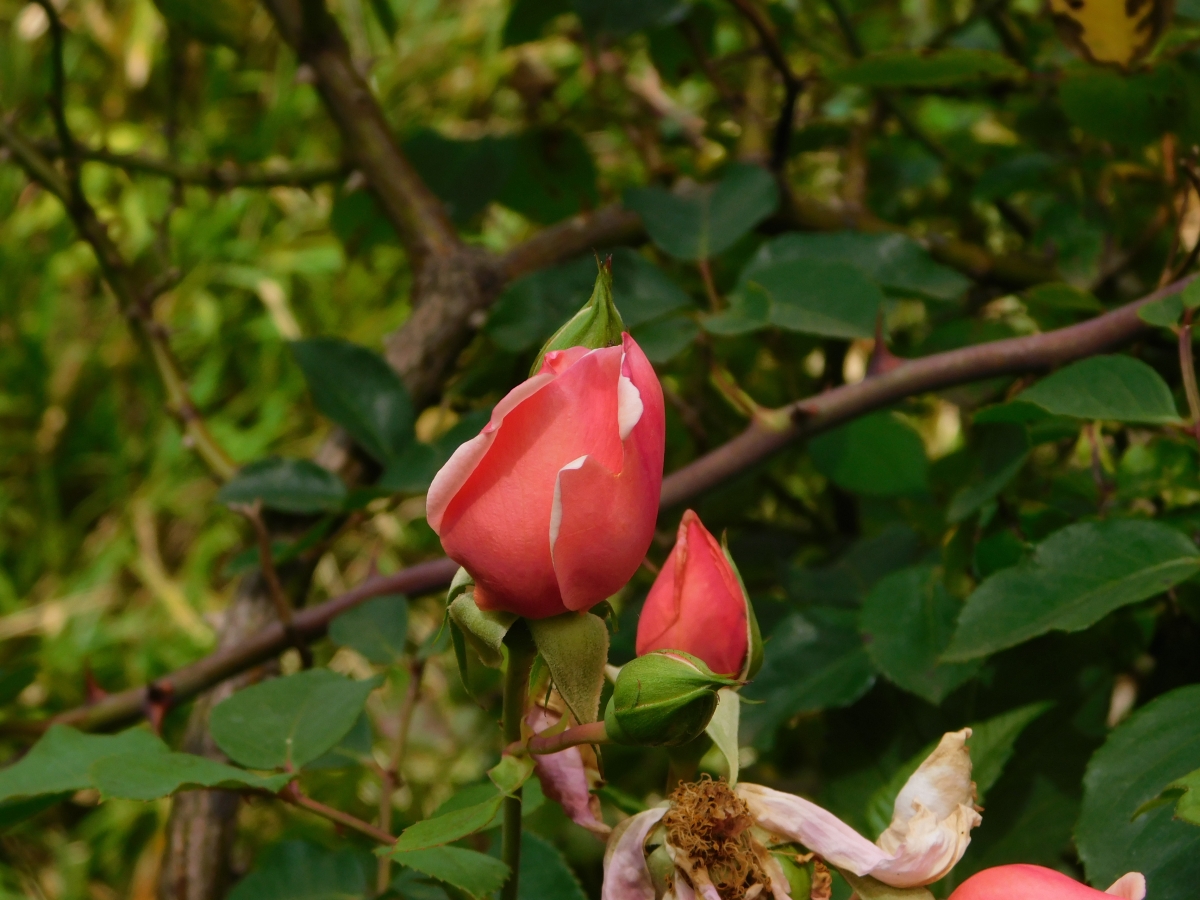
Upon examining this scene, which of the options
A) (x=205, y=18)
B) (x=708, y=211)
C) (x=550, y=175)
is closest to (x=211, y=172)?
(x=205, y=18)

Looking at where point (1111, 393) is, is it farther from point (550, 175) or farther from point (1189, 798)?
point (550, 175)

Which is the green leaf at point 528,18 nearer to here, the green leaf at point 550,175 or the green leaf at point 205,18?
the green leaf at point 550,175

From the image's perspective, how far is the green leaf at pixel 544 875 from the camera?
0.34 m

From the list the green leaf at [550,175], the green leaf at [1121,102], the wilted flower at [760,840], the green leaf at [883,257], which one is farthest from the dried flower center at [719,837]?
the green leaf at [550,175]

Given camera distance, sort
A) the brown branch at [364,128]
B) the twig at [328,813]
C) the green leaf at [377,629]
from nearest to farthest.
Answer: the twig at [328,813] < the green leaf at [377,629] < the brown branch at [364,128]

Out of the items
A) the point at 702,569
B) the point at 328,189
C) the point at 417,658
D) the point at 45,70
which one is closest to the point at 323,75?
the point at 328,189

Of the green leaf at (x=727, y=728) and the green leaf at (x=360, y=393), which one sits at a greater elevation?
the green leaf at (x=727, y=728)

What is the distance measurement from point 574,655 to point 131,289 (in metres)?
0.54

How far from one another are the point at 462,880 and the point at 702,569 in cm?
10

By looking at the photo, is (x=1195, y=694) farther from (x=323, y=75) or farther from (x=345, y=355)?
(x=323, y=75)

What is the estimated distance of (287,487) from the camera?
0.52 meters

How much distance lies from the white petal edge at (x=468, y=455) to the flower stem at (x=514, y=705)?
35mm

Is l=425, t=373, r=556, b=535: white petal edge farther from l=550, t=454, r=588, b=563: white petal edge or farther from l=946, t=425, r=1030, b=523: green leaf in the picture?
l=946, t=425, r=1030, b=523: green leaf

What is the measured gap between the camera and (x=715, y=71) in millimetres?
696
